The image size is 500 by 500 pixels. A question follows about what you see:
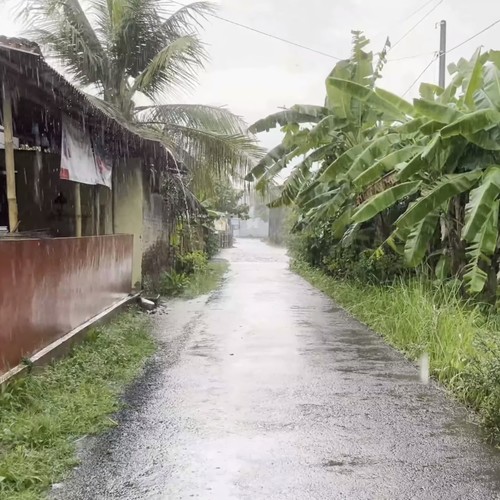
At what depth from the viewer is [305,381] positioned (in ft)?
20.7

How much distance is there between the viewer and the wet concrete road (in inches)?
146

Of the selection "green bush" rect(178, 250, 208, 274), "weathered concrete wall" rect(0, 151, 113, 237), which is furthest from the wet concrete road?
"green bush" rect(178, 250, 208, 274)

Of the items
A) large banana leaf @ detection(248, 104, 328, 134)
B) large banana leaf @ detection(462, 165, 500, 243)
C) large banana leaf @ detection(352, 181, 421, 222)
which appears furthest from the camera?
large banana leaf @ detection(248, 104, 328, 134)

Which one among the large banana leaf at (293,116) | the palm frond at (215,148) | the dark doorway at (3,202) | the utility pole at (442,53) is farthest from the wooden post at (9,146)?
the utility pole at (442,53)

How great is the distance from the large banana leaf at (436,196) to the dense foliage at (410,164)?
0.5 inches

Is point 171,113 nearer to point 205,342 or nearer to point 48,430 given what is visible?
point 205,342

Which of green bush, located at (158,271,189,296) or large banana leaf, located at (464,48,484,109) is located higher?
large banana leaf, located at (464,48,484,109)

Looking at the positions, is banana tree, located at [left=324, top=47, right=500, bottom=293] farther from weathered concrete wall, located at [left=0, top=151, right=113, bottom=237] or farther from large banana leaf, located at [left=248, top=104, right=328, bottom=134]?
weathered concrete wall, located at [left=0, top=151, right=113, bottom=237]

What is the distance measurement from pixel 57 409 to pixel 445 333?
4.51 m

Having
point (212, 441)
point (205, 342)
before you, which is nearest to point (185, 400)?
point (212, 441)

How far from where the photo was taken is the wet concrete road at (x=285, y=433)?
12.1 feet

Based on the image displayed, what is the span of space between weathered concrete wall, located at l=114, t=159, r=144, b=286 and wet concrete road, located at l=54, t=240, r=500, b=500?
4268mm

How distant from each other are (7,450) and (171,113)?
1042 cm

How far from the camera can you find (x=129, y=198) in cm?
1184
